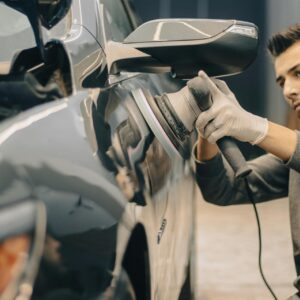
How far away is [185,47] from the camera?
1511 mm

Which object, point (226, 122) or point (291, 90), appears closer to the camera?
point (226, 122)

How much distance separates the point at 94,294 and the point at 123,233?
0.12m

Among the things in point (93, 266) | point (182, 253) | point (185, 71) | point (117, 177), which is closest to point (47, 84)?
point (117, 177)

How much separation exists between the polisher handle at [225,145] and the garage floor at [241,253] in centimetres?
157

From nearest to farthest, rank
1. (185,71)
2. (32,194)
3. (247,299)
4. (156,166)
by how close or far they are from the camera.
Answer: (32,194) → (156,166) → (185,71) → (247,299)

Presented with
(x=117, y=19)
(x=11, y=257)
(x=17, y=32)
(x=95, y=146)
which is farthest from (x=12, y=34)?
(x=11, y=257)

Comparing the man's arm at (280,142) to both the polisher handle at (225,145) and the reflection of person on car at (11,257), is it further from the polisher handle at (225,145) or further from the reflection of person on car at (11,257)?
the reflection of person on car at (11,257)

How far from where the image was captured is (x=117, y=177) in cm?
109

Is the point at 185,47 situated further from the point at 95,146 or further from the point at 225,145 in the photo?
the point at 95,146

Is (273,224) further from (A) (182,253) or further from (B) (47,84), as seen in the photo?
(B) (47,84)

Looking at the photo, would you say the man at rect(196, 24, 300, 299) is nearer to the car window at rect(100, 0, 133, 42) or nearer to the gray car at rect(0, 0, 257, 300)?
the gray car at rect(0, 0, 257, 300)

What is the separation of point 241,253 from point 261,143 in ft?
7.07

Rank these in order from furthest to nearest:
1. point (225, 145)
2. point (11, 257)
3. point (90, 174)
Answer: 1. point (225, 145)
2. point (90, 174)
3. point (11, 257)

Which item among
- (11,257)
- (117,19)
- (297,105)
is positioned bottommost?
(297,105)
